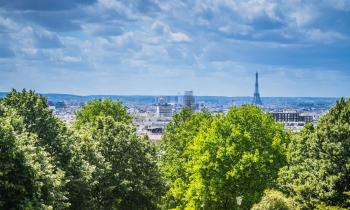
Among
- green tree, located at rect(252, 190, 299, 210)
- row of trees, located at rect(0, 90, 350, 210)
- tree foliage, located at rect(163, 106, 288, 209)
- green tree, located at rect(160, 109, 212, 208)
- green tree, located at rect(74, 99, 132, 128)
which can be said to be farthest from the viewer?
green tree, located at rect(74, 99, 132, 128)

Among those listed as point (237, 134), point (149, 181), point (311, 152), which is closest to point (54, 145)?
point (149, 181)

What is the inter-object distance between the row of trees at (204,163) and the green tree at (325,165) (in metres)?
0.07

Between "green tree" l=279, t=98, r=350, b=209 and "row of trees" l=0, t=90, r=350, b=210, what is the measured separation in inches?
2.6

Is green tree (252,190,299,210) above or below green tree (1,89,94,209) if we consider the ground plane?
below

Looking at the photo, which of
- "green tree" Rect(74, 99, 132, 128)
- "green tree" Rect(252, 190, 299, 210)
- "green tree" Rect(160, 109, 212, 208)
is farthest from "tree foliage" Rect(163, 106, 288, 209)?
"green tree" Rect(74, 99, 132, 128)

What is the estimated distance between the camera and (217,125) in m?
45.8

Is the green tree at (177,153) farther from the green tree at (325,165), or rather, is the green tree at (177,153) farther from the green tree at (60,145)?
the green tree at (325,165)

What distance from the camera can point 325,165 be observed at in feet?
117

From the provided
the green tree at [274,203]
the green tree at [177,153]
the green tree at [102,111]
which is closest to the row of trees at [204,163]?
the green tree at [274,203]

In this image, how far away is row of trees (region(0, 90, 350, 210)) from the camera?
34.9m

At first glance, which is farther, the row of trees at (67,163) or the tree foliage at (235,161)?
the tree foliage at (235,161)

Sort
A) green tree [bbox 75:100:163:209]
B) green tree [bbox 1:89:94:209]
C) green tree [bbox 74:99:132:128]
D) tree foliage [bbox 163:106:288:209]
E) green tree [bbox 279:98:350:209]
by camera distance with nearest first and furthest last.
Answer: green tree [bbox 279:98:350:209]
green tree [bbox 1:89:94:209]
tree foliage [bbox 163:106:288:209]
green tree [bbox 75:100:163:209]
green tree [bbox 74:99:132:128]

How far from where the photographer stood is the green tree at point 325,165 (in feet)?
115

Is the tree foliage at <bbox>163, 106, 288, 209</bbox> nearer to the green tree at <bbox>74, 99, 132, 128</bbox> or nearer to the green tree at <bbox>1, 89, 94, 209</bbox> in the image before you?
the green tree at <bbox>1, 89, 94, 209</bbox>
